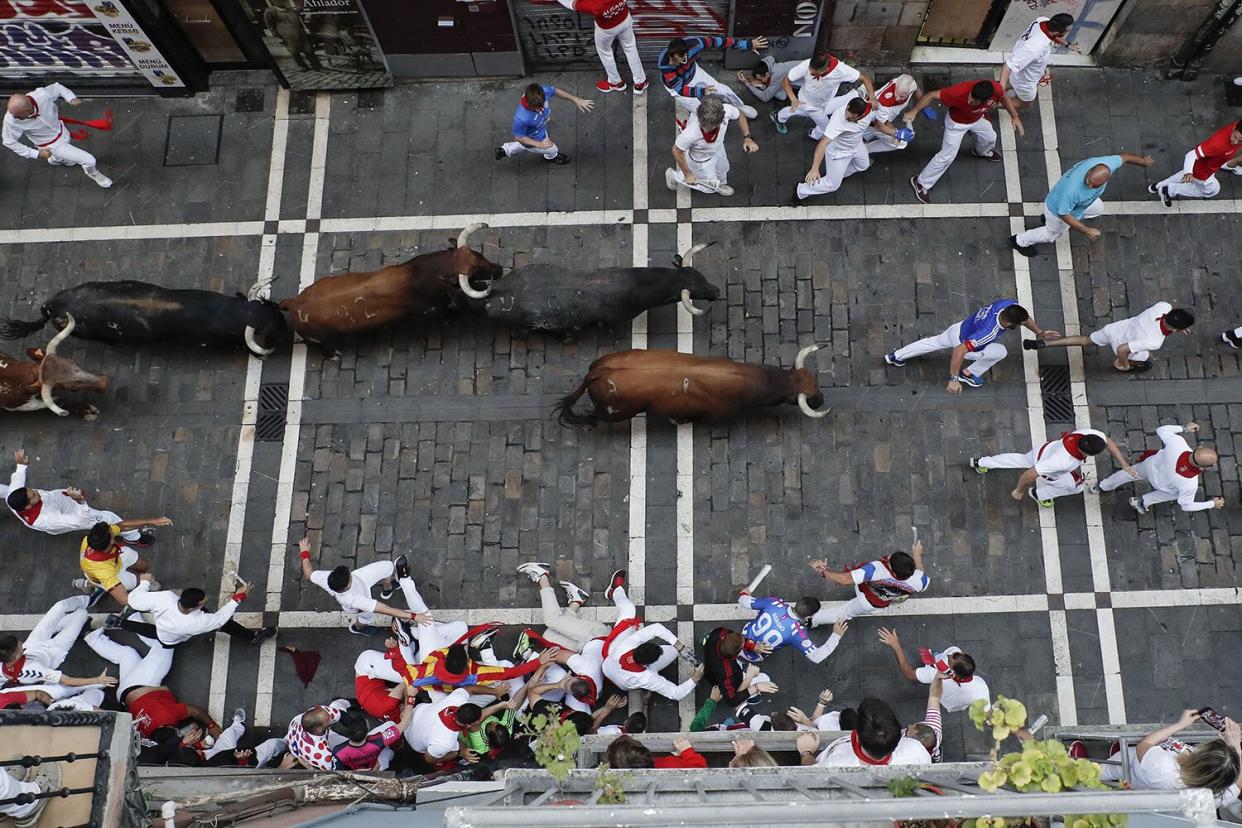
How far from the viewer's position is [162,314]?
438 inches

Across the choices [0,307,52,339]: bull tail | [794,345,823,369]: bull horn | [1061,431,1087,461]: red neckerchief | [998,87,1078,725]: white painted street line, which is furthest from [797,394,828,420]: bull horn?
[0,307,52,339]: bull tail

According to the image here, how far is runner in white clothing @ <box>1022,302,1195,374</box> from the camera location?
10055 millimetres

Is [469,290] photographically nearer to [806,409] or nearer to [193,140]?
[806,409]

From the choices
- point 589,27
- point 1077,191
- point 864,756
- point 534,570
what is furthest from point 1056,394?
point 589,27

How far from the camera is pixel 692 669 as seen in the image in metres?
10.7

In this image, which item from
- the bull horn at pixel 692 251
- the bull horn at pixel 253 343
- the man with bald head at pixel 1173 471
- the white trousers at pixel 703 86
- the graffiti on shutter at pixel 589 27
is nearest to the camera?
the man with bald head at pixel 1173 471

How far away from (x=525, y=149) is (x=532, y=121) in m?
0.92

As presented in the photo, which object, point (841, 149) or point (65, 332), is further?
point (841, 149)

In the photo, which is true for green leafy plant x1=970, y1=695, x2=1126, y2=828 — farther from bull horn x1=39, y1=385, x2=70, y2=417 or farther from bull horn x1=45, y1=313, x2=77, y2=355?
bull horn x1=45, y1=313, x2=77, y2=355

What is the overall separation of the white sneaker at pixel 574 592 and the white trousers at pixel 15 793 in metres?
6.26

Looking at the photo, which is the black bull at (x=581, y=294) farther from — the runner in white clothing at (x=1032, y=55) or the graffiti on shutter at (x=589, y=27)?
the runner in white clothing at (x=1032, y=55)

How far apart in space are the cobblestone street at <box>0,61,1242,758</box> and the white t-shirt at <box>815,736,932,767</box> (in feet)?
7.62

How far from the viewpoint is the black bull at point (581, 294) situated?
1105 cm

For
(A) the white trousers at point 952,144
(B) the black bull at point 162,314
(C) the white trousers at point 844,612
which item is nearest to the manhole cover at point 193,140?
(B) the black bull at point 162,314
